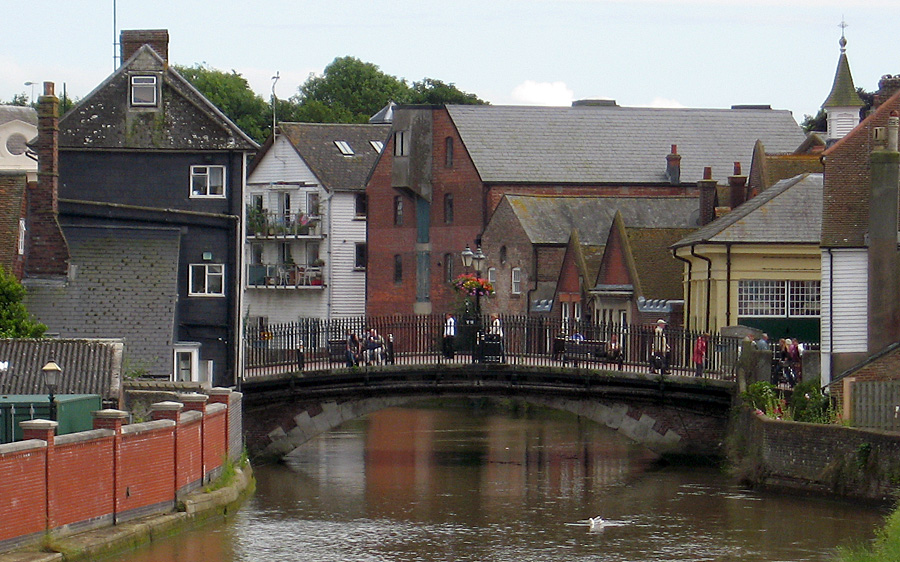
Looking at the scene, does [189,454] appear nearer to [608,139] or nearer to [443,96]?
[608,139]

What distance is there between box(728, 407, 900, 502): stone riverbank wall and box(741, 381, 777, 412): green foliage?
374 millimetres

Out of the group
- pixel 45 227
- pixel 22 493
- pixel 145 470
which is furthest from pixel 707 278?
pixel 22 493

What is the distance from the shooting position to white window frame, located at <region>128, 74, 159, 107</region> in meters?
54.3

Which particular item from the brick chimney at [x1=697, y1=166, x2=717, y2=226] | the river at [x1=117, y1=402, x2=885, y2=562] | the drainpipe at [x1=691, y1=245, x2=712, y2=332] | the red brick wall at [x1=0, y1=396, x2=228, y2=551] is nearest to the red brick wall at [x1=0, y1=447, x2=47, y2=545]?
the red brick wall at [x1=0, y1=396, x2=228, y2=551]

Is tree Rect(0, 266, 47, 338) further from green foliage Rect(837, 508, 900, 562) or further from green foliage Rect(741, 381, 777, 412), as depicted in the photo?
green foliage Rect(837, 508, 900, 562)

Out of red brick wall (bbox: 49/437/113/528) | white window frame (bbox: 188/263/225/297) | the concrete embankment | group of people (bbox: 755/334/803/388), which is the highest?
white window frame (bbox: 188/263/225/297)

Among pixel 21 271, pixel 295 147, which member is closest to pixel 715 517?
pixel 21 271

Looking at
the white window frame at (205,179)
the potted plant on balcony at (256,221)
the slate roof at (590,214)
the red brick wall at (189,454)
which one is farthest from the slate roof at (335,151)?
the red brick wall at (189,454)

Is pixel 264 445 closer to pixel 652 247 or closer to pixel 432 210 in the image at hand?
pixel 652 247

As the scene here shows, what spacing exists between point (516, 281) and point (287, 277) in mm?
21786

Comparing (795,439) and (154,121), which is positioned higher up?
(154,121)

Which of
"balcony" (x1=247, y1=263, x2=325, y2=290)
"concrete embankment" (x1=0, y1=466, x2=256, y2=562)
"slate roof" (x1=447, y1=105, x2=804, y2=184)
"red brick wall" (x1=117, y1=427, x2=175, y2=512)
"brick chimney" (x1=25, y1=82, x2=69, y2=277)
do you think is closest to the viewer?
"concrete embankment" (x1=0, y1=466, x2=256, y2=562)

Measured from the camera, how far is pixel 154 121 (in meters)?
54.2

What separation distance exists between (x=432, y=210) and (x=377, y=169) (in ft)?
13.3
